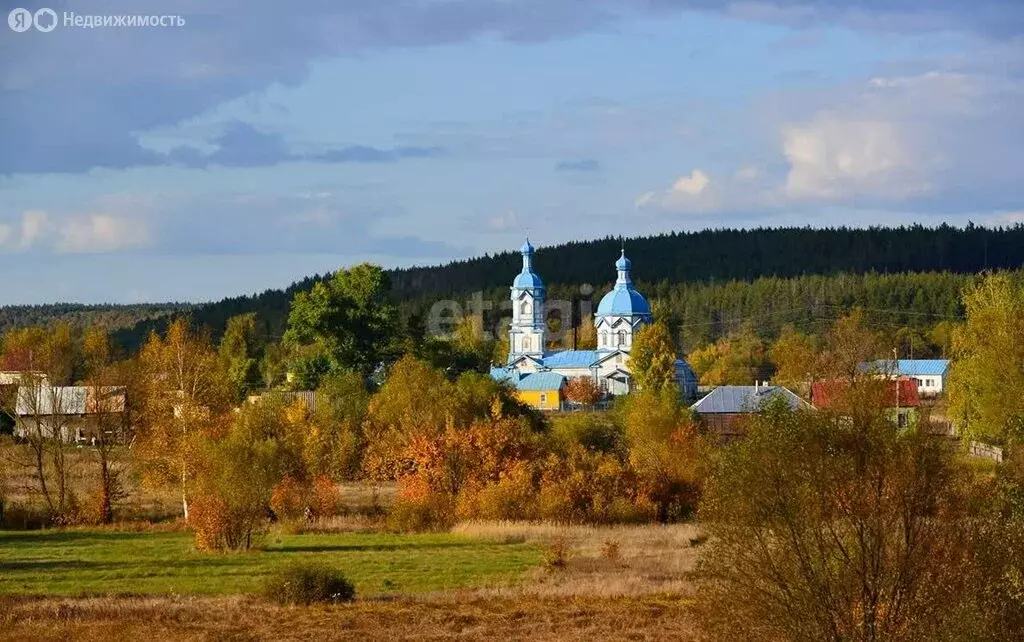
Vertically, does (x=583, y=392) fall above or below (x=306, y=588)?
above

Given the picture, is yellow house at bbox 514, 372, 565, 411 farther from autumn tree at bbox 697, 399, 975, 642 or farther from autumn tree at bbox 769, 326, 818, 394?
autumn tree at bbox 697, 399, 975, 642

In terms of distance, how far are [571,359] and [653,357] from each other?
25.8m

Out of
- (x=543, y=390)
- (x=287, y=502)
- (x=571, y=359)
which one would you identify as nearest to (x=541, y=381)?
(x=543, y=390)

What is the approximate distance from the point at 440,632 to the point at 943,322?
11741cm

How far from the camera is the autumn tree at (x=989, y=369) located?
168 ft

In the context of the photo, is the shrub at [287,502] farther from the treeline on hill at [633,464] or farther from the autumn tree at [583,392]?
the autumn tree at [583,392]

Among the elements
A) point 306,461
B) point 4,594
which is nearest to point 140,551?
point 4,594

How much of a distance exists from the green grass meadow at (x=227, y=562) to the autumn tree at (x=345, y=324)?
77.0 ft

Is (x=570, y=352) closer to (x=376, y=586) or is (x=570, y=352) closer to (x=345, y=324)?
(x=345, y=324)

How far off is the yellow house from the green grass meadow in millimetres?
56840

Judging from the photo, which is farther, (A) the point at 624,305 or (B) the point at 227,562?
(A) the point at 624,305

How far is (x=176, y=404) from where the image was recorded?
5075 cm

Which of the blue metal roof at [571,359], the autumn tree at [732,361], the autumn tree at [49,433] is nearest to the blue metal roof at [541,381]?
the blue metal roof at [571,359]

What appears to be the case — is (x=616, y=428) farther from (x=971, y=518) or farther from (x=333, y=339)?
(x=971, y=518)
